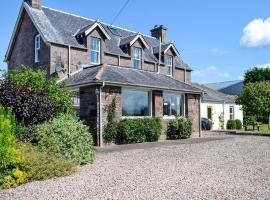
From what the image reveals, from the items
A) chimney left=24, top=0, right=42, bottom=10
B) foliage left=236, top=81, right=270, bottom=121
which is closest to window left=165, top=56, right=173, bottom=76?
foliage left=236, top=81, right=270, bottom=121

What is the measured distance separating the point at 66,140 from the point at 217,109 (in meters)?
25.4

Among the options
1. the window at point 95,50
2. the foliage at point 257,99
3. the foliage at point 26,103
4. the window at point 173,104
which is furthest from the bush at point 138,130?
the foliage at point 257,99

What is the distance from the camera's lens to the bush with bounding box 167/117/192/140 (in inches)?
799

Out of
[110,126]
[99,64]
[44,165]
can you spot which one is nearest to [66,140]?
[44,165]

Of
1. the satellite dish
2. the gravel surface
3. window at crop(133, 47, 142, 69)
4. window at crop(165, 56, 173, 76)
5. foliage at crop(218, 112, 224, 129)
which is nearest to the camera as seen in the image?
the gravel surface

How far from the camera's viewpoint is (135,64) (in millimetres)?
27359

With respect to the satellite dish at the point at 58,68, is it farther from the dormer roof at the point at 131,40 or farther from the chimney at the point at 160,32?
the chimney at the point at 160,32

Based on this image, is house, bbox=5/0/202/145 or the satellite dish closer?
house, bbox=5/0/202/145

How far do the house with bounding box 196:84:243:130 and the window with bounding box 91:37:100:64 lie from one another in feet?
39.2

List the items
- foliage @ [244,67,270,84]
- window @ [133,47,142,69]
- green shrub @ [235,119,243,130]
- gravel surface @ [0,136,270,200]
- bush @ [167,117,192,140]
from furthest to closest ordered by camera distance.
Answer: foliage @ [244,67,270,84] → green shrub @ [235,119,243,130] → window @ [133,47,142,69] → bush @ [167,117,192,140] → gravel surface @ [0,136,270,200]

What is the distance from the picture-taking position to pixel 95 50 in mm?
24516

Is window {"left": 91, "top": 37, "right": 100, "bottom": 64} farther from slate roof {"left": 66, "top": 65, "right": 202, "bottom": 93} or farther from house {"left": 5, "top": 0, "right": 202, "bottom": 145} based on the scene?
slate roof {"left": 66, "top": 65, "right": 202, "bottom": 93}

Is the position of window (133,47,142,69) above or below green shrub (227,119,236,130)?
above

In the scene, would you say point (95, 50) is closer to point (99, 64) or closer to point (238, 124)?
point (99, 64)
